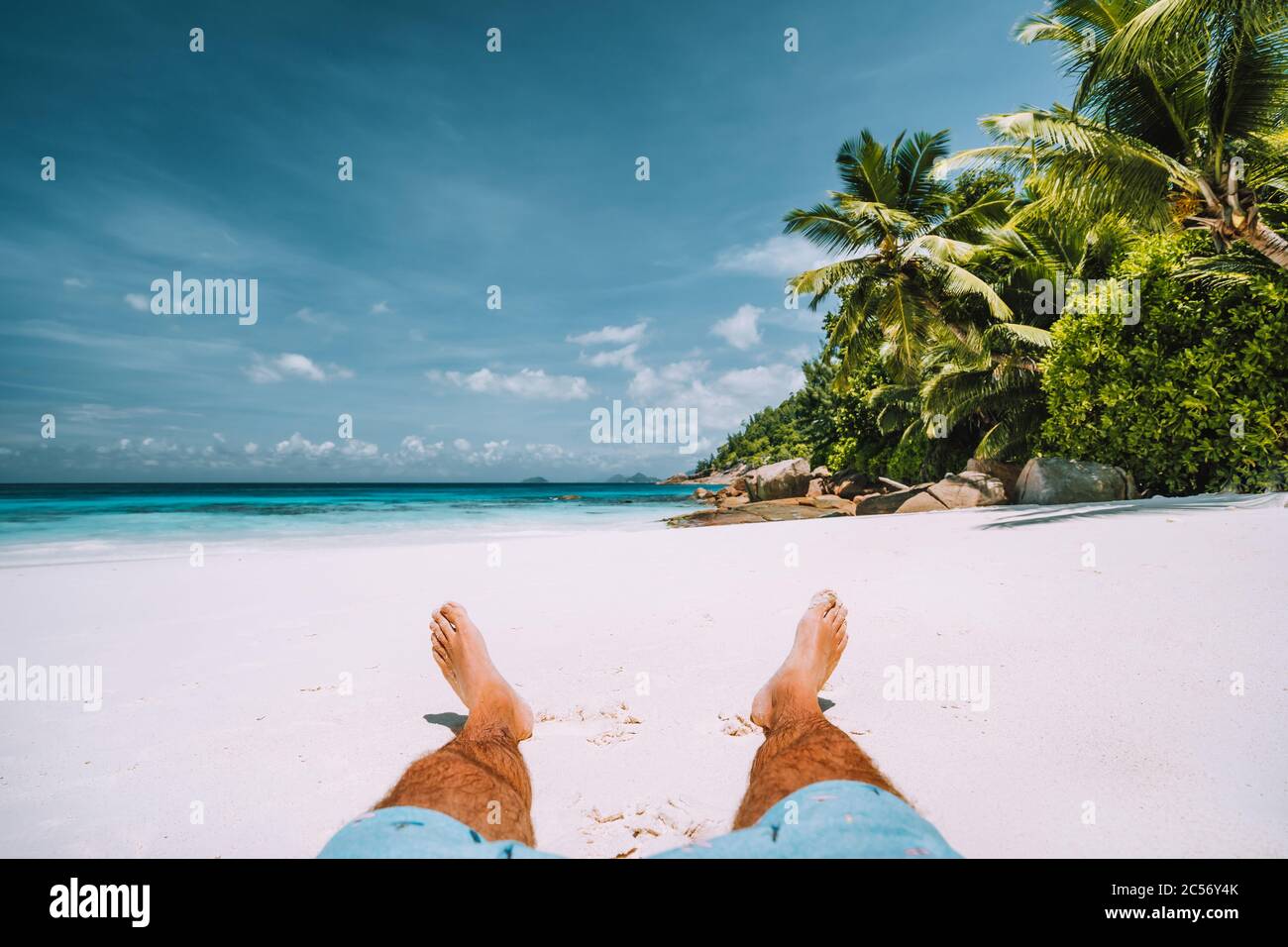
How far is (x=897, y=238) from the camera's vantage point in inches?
553

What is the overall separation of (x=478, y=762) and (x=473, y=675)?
74 cm

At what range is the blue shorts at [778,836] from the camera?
101 cm

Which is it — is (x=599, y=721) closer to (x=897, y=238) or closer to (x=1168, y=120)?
(x=1168, y=120)

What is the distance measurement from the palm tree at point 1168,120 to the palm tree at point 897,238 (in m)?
3.67

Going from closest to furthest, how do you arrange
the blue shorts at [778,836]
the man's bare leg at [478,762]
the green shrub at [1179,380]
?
the blue shorts at [778,836], the man's bare leg at [478,762], the green shrub at [1179,380]

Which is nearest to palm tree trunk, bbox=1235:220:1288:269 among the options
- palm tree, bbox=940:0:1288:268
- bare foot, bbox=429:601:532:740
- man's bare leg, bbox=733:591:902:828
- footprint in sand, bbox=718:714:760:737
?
palm tree, bbox=940:0:1288:268

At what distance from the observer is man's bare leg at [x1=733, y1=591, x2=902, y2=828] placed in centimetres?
139

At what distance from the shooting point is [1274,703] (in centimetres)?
205

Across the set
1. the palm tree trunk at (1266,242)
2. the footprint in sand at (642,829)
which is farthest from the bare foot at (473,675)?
the palm tree trunk at (1266,242)

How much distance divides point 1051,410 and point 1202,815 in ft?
34.9

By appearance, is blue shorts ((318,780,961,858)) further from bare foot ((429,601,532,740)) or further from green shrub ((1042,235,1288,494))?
green shrub ((1042,235,1288,494))

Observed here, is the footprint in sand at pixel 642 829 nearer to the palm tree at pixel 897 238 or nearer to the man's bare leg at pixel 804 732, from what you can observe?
the man's bare leg at pixel 804 732

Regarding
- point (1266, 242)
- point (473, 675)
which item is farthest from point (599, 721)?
point (1266, 242)
